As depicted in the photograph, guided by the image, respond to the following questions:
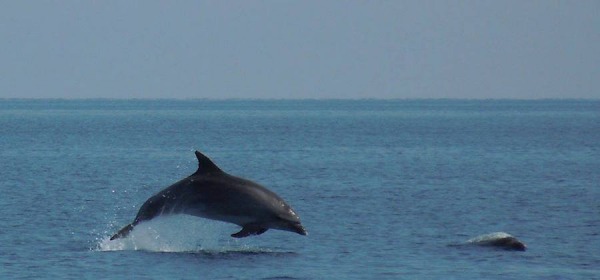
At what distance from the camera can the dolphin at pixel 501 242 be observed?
128 feet

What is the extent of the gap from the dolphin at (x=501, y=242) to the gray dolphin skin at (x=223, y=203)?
7856 mm

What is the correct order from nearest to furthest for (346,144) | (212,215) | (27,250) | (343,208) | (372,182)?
(212,215) < (27,250) < (343,208) < (372,182) < (346,144)

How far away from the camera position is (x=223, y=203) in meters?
34.0

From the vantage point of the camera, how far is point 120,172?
80.0m

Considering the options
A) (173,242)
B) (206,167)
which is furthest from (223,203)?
(173,242)

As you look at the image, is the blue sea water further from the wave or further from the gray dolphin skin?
the gray dolphin skin

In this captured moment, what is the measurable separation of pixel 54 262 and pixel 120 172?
44632mm

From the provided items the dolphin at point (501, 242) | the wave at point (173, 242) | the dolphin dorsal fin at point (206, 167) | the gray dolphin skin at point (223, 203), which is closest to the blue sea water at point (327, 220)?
the wave at point (173, 242)

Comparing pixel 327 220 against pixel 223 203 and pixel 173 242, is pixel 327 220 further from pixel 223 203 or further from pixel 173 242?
pixel 223 203

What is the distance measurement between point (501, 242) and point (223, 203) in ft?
30.4

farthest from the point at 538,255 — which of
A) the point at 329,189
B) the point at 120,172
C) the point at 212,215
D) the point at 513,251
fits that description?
the point at 120,172

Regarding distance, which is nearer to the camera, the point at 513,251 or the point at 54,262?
the point at 54,262

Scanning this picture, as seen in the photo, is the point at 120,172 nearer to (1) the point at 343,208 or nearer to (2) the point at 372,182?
(2) the point at 372,182

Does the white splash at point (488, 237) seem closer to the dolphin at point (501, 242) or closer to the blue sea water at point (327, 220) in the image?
the dolphin at point (501, 242)
